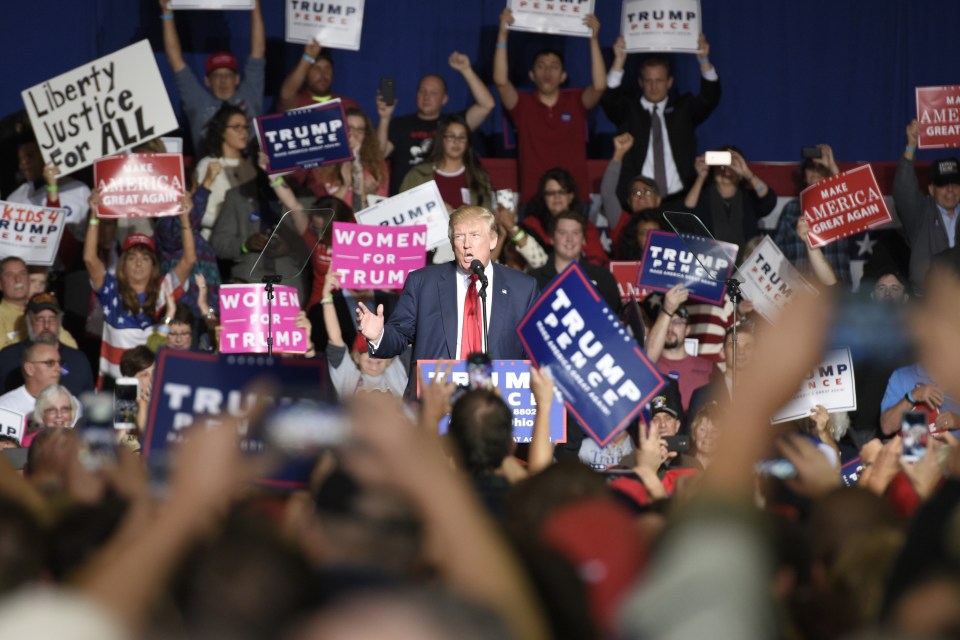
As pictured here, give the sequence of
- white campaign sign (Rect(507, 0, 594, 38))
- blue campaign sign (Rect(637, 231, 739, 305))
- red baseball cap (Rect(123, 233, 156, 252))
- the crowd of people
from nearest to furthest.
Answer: the crowd of people
blue campaign sign (Rect(637, 231, 739, 305))
red baseball cap (Rect(123, 233, 156, 252))
white campaign sign (Rect(507, 0, 594, 38))

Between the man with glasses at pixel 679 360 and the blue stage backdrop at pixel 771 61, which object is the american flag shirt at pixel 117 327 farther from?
the blue stage backdrop at pixel 771 61

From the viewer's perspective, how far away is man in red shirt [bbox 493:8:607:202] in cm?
956

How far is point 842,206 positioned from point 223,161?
149 inches

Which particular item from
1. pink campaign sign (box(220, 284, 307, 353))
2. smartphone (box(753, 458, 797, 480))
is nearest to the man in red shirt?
pink campaign sign (box(220, 284, 307, 353))

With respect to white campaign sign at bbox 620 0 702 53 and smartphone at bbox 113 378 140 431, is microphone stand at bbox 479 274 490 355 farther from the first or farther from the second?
white campaign sign at bbox 620 0 702 53

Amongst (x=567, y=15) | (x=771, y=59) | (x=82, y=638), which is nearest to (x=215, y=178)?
(x=567, y=15)

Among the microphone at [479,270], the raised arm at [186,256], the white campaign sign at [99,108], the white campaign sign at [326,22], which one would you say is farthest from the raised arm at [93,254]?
the microphone at [479,270]

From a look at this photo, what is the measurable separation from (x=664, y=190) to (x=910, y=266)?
1.71m

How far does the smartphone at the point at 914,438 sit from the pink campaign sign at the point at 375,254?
3.92 m

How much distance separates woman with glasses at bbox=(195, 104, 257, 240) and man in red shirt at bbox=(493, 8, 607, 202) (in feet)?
6.34

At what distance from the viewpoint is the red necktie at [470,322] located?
5.57 m

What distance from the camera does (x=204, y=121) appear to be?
9008 millimetres

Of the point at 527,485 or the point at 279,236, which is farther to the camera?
the point at 279,236

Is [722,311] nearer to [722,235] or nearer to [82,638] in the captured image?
[722,235]
